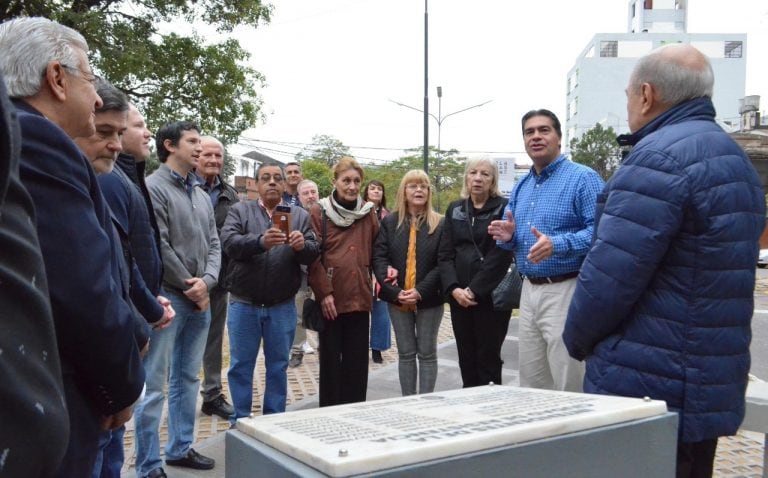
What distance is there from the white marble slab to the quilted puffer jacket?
49 cm

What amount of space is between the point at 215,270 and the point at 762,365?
6593 mm

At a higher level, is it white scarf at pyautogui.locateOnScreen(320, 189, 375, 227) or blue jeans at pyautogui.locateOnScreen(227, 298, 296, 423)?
white scarf at pyautogui.locateOnScreen(320, 189, 375, 227)

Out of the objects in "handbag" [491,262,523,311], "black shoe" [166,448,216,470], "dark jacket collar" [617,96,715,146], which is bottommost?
"black shoe" [166,448,216,470]

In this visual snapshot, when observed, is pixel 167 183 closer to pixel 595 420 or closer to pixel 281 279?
pixel 281 279

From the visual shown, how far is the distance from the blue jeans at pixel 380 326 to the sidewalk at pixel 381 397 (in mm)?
207

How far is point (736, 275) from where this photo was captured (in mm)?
2344

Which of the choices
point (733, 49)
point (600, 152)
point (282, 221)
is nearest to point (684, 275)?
point (282, 221)

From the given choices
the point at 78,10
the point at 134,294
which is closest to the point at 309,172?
the point at 78,10

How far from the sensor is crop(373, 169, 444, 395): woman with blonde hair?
16.2ft

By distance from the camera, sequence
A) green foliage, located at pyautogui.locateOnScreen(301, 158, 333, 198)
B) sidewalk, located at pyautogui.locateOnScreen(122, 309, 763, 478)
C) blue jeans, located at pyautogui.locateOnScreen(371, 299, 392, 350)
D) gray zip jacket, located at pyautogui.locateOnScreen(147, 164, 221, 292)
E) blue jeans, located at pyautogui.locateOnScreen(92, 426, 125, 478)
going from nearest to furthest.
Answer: blue jeans, located at pyautogui.locateOnScreen(92, 426, 125, 478)
gray zip jacket, located at pyautogui.locateOnScreen(147, 164, 221, 292)
sidewalk, located at pyautogui.locateOnScreen(122, 309, 763, 478)
blue jeans, located at pyautogui.locateOnScreen(371, 299, 392, 350)
green foliage, located at pyautogui.locateOnScreen(301, 158, 333, 198)

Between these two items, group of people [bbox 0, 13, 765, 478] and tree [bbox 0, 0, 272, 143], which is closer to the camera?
group of people [bbox 0, 13, 765, 478]

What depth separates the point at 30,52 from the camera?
183 centimetres

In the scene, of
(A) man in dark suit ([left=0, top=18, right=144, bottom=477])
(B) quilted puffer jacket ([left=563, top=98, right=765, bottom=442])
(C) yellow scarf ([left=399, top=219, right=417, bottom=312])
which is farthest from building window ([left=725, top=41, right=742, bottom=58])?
(A) man in dark suit ([left=0, top=18, right=144, bottom=477])

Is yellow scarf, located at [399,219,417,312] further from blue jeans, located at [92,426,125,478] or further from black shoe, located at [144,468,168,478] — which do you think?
blue jeans, located at [92,426,125,478]
